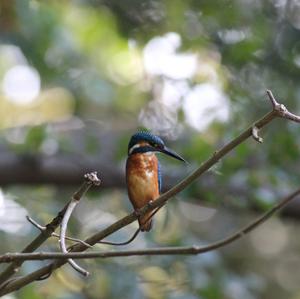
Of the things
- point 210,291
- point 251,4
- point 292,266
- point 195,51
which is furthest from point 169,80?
point 292,266

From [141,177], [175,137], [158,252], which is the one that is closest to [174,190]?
[158,252]

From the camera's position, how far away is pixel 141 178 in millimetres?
2645

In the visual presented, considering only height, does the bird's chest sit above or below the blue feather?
below

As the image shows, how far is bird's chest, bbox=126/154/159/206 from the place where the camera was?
259 centimetres

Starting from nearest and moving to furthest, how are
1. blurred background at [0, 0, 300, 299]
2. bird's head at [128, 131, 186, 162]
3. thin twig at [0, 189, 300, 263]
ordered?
thin twig at [0, 189, 300, 263] < bird's head at [128, 131, 186, 162] < blurred background at [0, 0, 300, 299]

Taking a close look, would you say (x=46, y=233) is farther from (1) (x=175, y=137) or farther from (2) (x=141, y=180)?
(1) (x=175, y=137)

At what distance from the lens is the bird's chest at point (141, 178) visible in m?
2.59

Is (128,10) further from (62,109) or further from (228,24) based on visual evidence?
(62,109)

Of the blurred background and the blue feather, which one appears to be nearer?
the blue feather

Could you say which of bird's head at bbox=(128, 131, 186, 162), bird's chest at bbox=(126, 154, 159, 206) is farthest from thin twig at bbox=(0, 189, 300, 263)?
bird's chest at bbox=(126, 154, 159, 206)

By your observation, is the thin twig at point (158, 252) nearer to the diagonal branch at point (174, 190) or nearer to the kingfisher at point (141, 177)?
the diagonal branch at point (174, 190)

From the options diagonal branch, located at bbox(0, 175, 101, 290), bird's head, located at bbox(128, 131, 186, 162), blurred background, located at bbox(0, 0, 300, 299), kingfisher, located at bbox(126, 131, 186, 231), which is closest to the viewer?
diagonal branch, located at bbox(0, 175, 101, 290)

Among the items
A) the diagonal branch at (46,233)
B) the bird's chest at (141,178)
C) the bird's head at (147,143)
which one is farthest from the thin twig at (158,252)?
the bird's chest at (141,178)

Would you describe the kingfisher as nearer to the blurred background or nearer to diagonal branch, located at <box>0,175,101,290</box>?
diagonal branch, located at <box>0,175,101,290</box>
